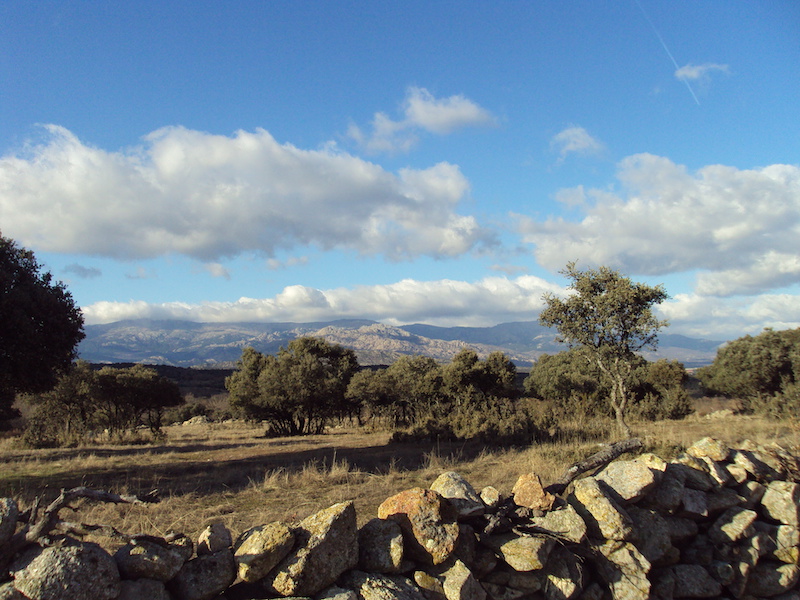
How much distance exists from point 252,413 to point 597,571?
2838 centimetres

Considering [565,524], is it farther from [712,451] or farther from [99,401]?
[99,401]

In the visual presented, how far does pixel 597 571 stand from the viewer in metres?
5.24

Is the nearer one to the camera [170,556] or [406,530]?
[170,556]

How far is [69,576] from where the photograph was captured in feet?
10.3

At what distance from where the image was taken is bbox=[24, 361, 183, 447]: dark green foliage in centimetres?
2708

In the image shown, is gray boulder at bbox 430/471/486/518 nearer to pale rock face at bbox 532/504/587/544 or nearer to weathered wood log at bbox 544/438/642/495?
pale rock face at bbox 532/504/587/544

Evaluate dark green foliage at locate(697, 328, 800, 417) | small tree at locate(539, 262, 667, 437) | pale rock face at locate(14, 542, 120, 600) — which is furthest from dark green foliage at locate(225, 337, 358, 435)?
pale rock face at locate(14, 542, 120, 600)

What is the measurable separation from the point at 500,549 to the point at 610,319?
13.4 metres

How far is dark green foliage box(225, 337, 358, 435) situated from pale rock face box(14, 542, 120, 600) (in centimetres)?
2572

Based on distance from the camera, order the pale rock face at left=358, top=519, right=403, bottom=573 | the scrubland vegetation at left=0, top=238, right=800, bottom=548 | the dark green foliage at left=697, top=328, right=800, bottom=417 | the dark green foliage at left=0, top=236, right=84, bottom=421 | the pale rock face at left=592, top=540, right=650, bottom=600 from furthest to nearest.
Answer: the dark green foliage at left=697, top=328, right=800, bottom=417 < the dark green foliage at left=0, top=236, right=84, bottom=421 < the scrubland vegetation at left=0, top=238, right=800, bottom=548 < the pale rock face at left=592, top=540, right=650, bottom=600 < the pale rock face at left=358, top=519, right=403, bottom=573

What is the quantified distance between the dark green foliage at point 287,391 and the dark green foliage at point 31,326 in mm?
15063

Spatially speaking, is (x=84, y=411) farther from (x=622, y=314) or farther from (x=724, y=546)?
(x=724, y=546)

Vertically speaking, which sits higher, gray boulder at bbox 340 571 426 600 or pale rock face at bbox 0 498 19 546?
pale rock face at bbox 0 498 19 546

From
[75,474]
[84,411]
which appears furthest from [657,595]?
[84,411]
